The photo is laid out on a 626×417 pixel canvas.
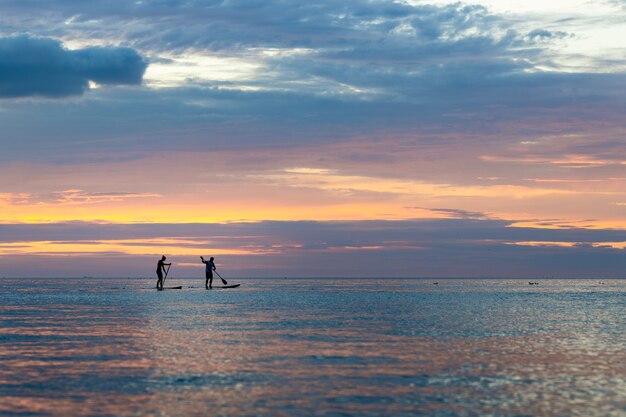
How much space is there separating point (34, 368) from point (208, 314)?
80.9ft

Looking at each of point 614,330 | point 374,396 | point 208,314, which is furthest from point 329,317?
point 374,396

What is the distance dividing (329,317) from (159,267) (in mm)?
43147

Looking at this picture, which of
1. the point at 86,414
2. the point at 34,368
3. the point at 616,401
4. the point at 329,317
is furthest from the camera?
the point at 329,317

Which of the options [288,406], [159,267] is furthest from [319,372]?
[159,267]

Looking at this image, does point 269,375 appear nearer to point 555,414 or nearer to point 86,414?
point 86,414

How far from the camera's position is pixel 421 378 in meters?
23.3

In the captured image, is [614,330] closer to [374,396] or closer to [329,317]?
[329,317]

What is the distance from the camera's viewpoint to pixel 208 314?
49688mm

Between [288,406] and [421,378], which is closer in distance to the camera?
[288,406]

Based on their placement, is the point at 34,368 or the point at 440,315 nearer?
the point at 34,368

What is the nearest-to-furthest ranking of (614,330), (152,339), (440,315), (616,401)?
(616,401), (152,339), (614,330), (440,315)

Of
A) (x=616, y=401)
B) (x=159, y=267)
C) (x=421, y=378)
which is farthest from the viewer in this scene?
(x=159, y=267)

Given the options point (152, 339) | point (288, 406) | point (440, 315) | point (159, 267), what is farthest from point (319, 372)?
point (159, 267)

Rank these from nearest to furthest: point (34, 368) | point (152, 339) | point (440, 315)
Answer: point (34, 368)
point (152, 339)
point (440, 315)
